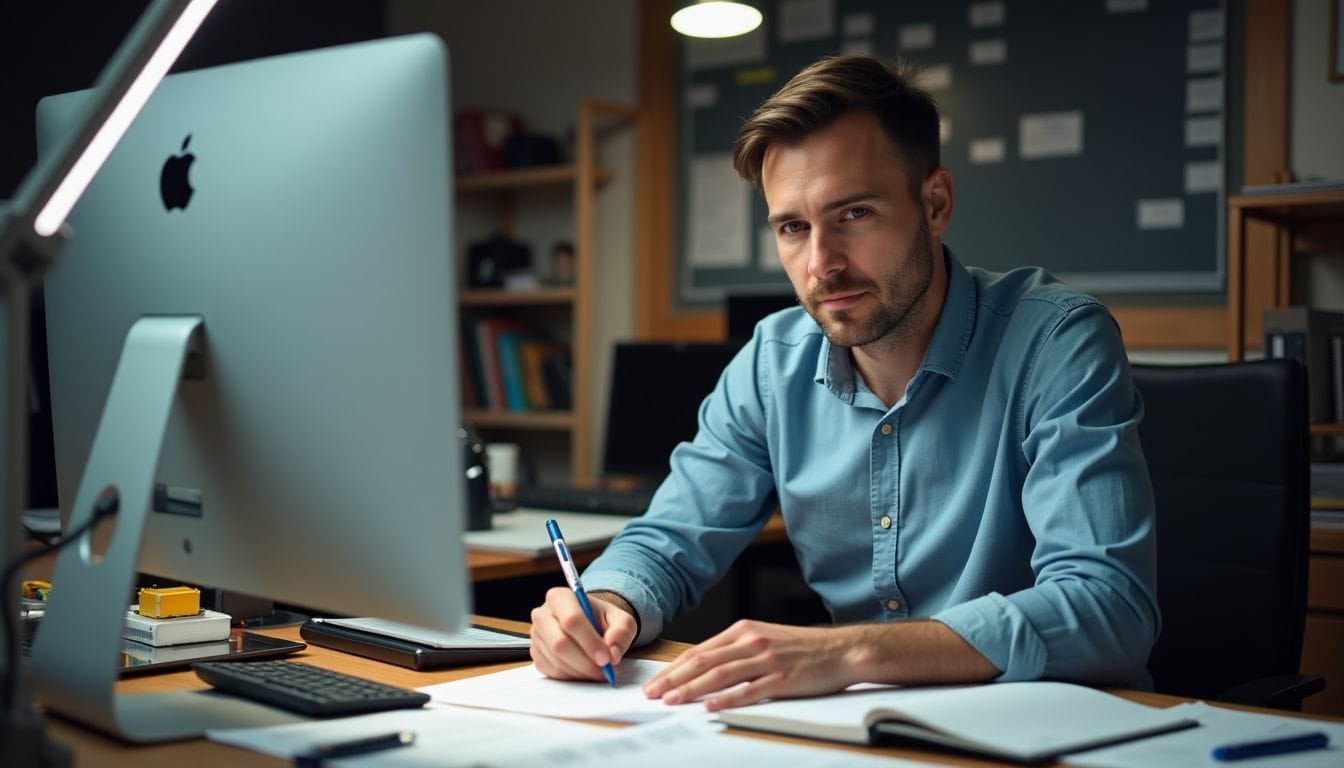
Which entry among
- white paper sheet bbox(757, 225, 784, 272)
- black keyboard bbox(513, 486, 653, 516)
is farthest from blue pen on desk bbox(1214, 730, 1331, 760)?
white paper sheet bbox(757, 225, 784, 272)

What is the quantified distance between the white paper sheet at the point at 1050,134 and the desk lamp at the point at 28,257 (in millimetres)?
2792

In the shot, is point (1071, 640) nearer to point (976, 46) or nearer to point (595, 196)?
point (976, 46)

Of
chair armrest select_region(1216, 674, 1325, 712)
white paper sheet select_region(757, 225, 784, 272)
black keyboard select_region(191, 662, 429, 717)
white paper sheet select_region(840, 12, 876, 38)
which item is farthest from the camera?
white paper sheet select_region(757, 225, 784, 272)

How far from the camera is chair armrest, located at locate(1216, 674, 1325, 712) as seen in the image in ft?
4.23

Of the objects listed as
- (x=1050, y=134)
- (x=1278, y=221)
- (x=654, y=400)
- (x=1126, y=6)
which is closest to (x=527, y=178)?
(x=654, y=400)

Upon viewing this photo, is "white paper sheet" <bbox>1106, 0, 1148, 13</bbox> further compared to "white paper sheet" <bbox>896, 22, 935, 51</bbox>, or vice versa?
"white paper sheet" <bbox>896, 22, 935, 51</bbox>

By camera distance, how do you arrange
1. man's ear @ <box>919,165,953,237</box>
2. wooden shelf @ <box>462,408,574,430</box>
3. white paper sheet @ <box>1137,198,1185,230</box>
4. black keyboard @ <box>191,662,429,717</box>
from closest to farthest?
black keyboard @ <box>191,662,429,717</box> → man's ear @ <box>919,165,953,237</box> → white paper sheet @ <box>1137,198,1185,230</box> → wooden shelf @ <box>462,408,574,430</box>

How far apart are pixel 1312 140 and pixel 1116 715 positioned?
2440 millimetres

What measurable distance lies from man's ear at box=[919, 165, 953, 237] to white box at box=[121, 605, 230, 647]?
3.16 ft

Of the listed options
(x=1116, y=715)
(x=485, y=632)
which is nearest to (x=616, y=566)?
(x=485, y=632)

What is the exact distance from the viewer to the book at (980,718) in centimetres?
86

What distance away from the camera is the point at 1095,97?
3.18 meters

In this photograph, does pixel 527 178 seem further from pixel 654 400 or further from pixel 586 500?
pixel 586 500

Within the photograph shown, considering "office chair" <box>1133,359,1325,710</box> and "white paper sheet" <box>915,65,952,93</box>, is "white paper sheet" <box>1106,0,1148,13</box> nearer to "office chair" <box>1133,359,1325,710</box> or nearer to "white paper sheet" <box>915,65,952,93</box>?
"white paper sheet" <box>915,65,952,93</box>
